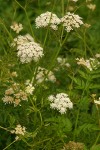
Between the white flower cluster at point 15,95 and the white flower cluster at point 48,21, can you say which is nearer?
the white flower cluster at point 15,95

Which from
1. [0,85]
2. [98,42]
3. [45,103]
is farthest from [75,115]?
[98,42]

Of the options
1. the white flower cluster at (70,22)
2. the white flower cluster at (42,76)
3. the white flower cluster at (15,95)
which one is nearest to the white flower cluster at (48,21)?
the white flower cluster at (70,22)

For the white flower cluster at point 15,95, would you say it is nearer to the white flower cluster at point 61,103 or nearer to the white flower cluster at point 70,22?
the white flower cluster at point 61,103

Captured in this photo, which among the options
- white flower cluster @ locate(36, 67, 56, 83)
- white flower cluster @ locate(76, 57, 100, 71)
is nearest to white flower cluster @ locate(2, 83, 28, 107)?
white flower cluster @ locate(76, 57, 100, 71)

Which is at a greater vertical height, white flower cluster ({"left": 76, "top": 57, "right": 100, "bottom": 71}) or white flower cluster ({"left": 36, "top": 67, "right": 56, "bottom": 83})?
white flower cluster ({"left": 36, "top": 67, "right": 56, "bottom": 83})

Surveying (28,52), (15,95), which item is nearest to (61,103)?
(15,95)

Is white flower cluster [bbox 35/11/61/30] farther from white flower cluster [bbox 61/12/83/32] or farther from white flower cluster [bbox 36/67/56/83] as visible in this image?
white flower cluster [bbox 36/67/56/83]

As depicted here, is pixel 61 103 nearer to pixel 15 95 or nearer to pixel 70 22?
pixel 15 95

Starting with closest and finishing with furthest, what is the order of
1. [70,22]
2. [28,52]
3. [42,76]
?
1. [28,52]
2. [70,22]
3. [42,76]

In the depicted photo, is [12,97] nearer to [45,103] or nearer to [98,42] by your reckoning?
[45,103]
